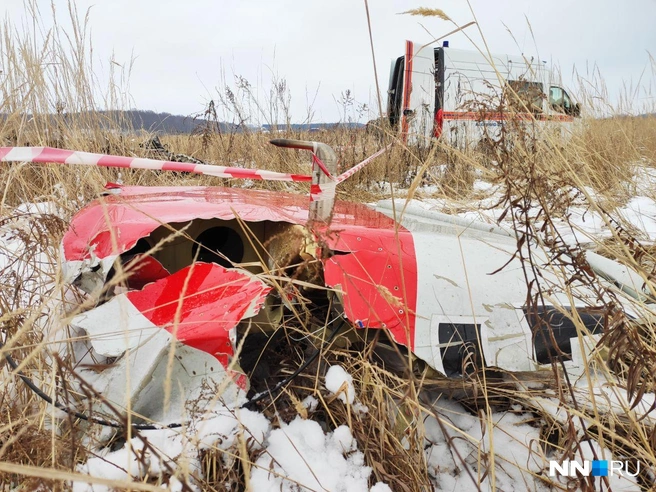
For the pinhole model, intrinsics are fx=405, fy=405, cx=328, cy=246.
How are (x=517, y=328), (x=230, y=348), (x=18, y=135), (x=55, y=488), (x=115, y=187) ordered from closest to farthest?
(x=55, y=488) → (x=230, y=348) → (x=517, y=328) → (x=115, y=187) → (x=18, y=135)

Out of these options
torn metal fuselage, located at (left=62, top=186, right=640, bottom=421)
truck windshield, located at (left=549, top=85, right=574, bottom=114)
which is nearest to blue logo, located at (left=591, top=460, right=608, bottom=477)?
torn metal fuselage, located at (left=62, top=186, right=640, bottom=421)

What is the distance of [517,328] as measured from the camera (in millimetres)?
1048

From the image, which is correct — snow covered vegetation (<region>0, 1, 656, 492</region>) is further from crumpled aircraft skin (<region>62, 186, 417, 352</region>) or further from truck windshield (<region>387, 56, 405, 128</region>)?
truck windshield (<region>387, 56, 405, 128</region>)

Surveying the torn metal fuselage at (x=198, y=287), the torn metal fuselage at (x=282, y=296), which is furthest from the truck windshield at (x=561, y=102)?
the torn metal fuselage at (x=198, y=287)

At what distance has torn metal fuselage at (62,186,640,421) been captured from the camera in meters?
0.88

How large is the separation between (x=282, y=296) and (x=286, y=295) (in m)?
0.04

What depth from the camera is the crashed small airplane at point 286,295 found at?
0.88m

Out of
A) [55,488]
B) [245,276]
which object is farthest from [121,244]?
[55,488]

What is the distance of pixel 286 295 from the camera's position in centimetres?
94

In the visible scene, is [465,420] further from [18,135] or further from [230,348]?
[18,135]

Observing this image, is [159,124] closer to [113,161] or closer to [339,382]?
[113,161]

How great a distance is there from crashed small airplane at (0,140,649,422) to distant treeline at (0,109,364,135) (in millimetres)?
1773

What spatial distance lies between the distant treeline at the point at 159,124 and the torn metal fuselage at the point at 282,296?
5.93ft

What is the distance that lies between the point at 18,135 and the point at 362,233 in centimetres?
232
